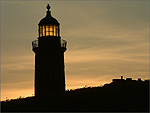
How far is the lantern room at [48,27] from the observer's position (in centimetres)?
4375

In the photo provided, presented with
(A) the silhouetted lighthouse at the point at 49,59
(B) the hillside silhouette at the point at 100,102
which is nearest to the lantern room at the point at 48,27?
(A) the silhouetted lighthouse at the point at 49,59

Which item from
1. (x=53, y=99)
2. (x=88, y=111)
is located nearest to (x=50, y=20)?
(x=53, y=99)

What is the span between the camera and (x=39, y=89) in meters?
43.2

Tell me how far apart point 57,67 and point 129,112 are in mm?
17846

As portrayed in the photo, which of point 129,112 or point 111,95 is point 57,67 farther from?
point 129,112

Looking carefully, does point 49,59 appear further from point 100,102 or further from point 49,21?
point 100,102

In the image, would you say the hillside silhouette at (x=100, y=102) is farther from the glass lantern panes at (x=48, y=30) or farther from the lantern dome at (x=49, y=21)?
the lantern dome at (x=49, y=21)

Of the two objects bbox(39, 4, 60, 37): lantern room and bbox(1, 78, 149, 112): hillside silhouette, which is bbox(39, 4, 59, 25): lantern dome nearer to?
bbox(39, 4, 60, 37): lantern room

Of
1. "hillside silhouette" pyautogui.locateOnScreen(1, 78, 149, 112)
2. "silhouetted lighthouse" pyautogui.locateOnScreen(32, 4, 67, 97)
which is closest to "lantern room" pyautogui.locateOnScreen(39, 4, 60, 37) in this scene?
"silhouetted lighthouse" pyautogui.locateOnScreen(32, 4, 67, 97)

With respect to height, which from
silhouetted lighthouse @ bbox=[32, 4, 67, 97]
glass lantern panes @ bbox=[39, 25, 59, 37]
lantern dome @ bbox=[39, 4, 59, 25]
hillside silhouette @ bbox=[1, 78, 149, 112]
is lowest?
hillside silhouette @ bbox=[1, 78, 149, 112]

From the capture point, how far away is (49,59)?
43094 mm

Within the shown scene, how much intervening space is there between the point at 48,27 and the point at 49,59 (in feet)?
12.3

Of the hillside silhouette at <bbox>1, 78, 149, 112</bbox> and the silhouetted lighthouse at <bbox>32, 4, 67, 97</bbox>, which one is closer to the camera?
the hillside silhouette at <bbox>1, 78, 149, 112</bbox>

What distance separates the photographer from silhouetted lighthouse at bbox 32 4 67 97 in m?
43.0
